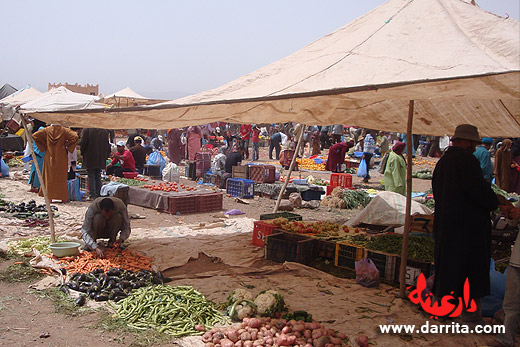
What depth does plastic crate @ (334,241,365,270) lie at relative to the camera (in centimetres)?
634

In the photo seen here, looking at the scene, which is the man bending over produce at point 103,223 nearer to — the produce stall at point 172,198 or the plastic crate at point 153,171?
the produce stall at point 172,198

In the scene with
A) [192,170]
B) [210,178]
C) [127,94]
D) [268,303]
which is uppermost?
[127,94]

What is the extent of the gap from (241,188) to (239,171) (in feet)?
3.66

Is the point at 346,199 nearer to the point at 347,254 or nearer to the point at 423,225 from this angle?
the point at 423,225

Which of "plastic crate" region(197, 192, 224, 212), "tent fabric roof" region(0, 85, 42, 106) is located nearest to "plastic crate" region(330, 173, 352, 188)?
"plastic crate" region(197, 192, 224, 212)

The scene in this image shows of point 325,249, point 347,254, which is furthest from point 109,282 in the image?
point 347,254

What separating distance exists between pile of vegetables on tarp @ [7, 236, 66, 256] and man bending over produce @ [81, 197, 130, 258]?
0.69 meters

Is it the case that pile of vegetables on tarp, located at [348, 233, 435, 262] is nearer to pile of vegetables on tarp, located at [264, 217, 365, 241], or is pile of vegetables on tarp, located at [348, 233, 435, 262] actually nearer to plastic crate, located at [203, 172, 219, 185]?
pile of vegetables on tarp, located at [264, 217, 365, 241]

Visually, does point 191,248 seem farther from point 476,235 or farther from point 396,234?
point 476,235

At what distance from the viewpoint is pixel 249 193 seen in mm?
13117

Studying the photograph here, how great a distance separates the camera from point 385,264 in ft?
19.8

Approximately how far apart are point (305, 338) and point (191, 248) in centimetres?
360

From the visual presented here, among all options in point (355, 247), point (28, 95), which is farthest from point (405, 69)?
point (28, 95)

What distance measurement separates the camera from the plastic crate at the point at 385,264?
594 cm
